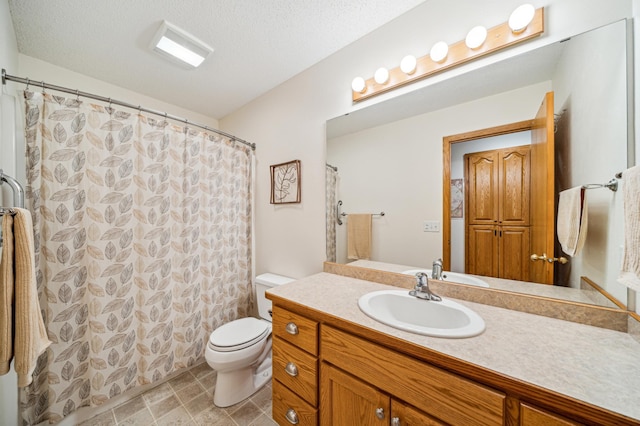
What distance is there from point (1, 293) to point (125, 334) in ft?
2.73

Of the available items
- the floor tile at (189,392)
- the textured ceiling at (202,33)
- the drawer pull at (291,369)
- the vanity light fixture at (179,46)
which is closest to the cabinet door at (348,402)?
the drawer pull at (291,369)

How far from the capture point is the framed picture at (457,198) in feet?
3.62

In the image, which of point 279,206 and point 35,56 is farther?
point 279,206

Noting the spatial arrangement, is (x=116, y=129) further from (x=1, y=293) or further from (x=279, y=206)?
(x=279, y=206)

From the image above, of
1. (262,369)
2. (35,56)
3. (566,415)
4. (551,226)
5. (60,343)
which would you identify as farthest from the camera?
(262,369)

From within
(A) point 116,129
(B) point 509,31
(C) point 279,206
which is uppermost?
(B) point 509,31

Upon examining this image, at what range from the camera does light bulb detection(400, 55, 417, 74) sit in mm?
1193

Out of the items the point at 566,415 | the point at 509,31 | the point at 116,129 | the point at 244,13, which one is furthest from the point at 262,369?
the point at 509,31

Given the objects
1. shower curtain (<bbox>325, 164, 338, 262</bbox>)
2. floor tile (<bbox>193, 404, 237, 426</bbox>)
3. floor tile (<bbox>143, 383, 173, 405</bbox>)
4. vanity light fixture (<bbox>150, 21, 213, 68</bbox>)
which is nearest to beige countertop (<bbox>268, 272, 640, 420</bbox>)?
shower curtain (<bbox>325, 164, 338, 262</bbox>)

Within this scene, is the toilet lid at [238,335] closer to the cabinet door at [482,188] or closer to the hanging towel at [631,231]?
the cabinet door at [482,188]

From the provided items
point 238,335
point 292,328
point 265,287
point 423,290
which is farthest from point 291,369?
point 265,287

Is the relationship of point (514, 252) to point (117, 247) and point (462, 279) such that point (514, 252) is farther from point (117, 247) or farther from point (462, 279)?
point (117, 247)

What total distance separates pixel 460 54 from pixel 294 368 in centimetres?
173

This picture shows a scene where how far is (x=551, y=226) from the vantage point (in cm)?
89
